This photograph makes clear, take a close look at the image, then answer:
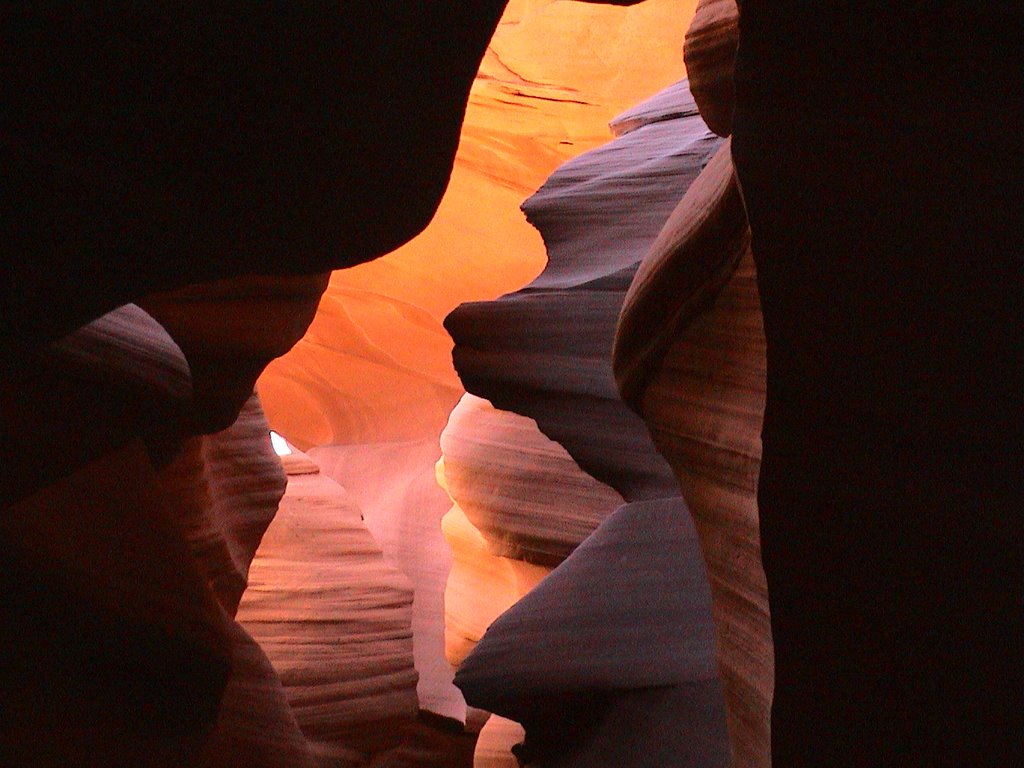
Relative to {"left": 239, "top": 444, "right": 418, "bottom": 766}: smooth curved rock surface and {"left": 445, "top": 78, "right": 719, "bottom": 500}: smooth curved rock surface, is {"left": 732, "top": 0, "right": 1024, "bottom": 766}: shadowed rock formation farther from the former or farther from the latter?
{"left": 239, "top": 444, "right": 418, "bottom": 766}: smooth curved rock surface

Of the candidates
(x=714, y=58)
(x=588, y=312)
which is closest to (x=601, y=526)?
(x=588, y=312)

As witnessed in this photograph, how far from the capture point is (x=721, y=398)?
104cm

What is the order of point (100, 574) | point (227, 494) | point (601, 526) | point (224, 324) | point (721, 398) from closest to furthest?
point (721, 398) < point (100, 574) < point (601, 526) < point (224, 324) < point (227, 494)

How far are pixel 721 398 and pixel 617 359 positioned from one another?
0.99 feet

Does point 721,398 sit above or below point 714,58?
below

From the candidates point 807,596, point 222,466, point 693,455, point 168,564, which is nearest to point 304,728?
point 222,466

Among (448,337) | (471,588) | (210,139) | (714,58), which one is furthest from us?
(448,337)

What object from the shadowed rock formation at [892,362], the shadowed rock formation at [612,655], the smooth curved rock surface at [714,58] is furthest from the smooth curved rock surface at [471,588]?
the shadowed rock formation at [892,362]

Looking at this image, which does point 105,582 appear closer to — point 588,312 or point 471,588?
point 588,312

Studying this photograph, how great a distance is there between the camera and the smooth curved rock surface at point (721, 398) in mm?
953

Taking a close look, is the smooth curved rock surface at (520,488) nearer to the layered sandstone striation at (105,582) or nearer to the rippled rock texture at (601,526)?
the rippled rock texture at (601,526)

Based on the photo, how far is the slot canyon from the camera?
748mm

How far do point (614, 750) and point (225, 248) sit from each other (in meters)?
1.01

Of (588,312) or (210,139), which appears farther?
(588,312)
